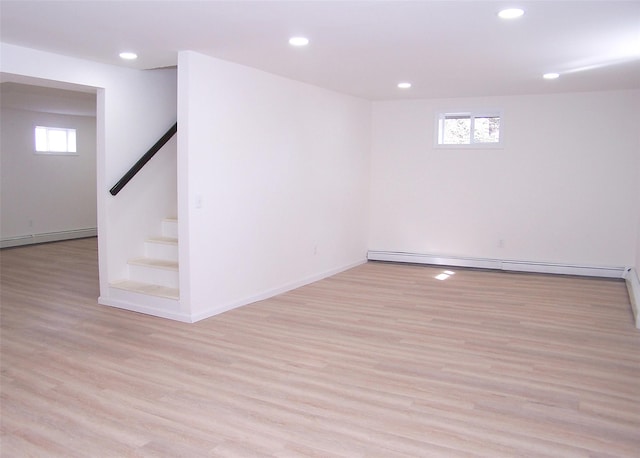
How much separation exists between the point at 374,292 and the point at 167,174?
8.43ft

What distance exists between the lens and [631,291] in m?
5.27

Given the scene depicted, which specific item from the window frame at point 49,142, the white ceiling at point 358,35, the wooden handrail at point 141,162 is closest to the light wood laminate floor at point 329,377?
the wooden handrail at point 141,162

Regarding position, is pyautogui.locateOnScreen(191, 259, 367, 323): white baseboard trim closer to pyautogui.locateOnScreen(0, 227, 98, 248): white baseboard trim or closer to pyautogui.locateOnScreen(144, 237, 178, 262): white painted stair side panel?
pyautogui.locateOnScreen(144, 237, 178, 262): white painted stair side panel

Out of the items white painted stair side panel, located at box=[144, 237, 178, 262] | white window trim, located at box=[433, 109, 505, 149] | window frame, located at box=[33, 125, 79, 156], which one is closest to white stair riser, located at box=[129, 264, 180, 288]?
white painted stair side panel, located at box=[144, 237, 178, 262]

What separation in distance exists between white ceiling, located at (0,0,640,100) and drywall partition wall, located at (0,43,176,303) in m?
0.21

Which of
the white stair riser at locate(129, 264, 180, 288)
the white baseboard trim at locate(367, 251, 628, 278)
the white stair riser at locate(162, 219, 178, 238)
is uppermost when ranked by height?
the white stair riser at locate(162, 219, 178, 238)

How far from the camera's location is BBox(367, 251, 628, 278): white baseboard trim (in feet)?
20.5

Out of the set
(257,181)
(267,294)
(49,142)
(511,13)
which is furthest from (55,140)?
(511,13)

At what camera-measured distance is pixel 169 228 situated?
542cm

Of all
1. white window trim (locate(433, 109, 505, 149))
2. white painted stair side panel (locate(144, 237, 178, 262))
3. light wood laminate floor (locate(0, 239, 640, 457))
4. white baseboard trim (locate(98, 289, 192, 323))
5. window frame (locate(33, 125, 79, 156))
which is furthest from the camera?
window frame (locate(33, 125, 79, 156))

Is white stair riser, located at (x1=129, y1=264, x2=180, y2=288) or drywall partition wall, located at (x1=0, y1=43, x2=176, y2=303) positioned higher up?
drywall partition wall, located at (x1=0, y1=43, x2=176, y2=303)

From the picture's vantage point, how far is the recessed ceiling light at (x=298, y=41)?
362 cm

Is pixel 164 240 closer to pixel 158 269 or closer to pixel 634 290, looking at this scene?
pixel 158 269

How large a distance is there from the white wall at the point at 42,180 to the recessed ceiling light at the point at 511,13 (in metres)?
7.87
